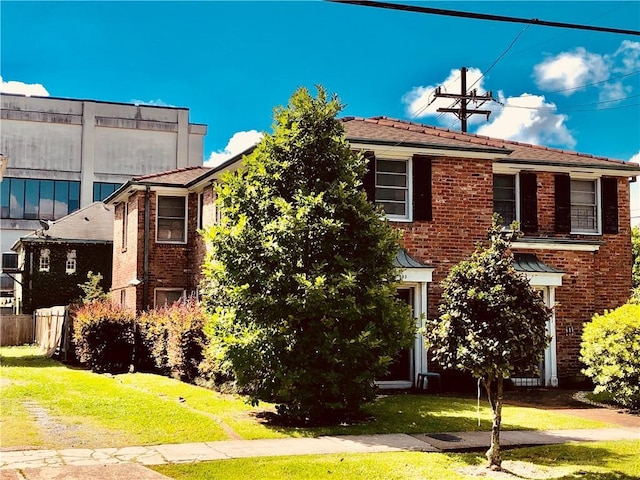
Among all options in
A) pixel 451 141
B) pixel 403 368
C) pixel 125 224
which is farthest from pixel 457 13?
pixel 125 224

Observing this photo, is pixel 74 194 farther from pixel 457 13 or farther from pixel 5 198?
pixel 457 13

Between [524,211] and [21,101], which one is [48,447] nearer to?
[524,211]

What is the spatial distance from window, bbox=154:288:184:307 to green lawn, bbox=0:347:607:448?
6499mm

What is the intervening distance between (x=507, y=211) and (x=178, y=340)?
8.96m

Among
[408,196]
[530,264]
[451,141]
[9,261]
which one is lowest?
[530,264]

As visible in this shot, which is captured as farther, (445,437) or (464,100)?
(464,100)

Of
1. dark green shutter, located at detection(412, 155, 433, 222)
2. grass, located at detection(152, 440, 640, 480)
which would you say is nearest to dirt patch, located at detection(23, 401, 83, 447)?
grass, located at detection(152, 440, 640, 480)

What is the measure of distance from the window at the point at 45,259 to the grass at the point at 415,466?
26.1 meters

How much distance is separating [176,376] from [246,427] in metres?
6.78

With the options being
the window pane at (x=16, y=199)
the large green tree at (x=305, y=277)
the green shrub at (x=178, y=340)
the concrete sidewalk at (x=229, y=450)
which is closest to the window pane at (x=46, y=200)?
the window pane at (x=16, y=199)

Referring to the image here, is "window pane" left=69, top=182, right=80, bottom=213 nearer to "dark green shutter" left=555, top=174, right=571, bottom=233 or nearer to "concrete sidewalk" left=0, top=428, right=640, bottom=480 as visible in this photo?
"dark green shutter" left=555, top=174, right=571, bottom=233

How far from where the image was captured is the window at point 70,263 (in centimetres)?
3244

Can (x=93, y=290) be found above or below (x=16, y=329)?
above

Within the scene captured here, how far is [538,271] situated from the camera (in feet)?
56.2
